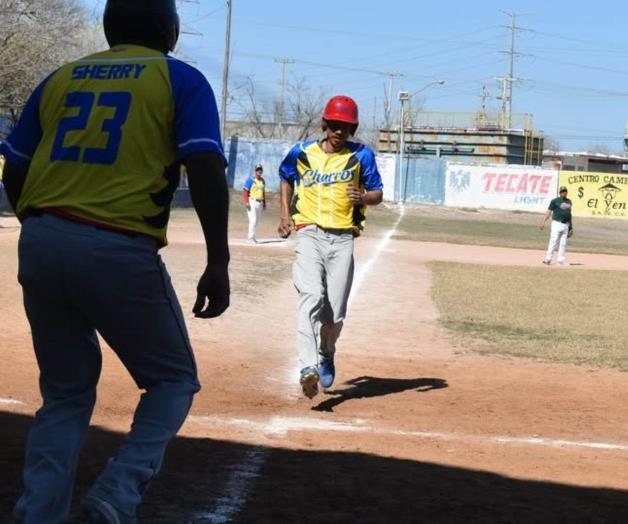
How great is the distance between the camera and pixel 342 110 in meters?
8.38

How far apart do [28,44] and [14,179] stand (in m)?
41.1

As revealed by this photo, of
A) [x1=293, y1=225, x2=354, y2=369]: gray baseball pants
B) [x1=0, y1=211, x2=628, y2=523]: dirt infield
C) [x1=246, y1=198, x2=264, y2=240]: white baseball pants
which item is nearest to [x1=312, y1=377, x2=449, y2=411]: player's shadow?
[x1=0, y1=211, x2=628, y2=523]: dirt infield

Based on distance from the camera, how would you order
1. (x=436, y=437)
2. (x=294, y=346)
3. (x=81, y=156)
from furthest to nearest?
(x=294, y=346)
(x=436, y=437)
(x=81, y=156)

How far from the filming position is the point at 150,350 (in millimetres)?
→ 3840

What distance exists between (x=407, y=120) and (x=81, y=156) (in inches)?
3599

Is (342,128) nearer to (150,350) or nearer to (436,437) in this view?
(436,437)

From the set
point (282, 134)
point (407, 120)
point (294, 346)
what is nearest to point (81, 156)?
point (294, 346)

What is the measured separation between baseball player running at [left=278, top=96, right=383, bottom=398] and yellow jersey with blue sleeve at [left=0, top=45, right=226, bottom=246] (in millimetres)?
4610

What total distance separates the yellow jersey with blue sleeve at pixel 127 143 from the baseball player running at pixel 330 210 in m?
4.61

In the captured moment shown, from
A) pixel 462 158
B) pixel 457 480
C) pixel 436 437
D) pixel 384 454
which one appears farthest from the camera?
pixel 462 158

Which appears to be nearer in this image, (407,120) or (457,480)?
(457,480)

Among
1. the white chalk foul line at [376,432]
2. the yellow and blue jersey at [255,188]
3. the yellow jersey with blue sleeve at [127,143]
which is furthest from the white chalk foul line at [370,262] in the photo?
the yellow jersey with blue sleeve at [127,143]

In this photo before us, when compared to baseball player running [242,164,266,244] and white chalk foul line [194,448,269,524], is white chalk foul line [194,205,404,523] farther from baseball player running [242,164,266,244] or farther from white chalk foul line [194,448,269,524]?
baseball player running [242,164,266,244]

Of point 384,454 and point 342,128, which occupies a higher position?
point 342,128
